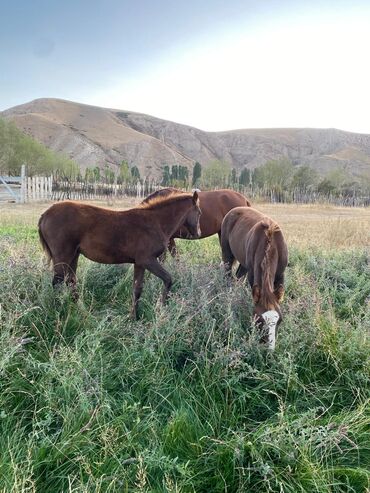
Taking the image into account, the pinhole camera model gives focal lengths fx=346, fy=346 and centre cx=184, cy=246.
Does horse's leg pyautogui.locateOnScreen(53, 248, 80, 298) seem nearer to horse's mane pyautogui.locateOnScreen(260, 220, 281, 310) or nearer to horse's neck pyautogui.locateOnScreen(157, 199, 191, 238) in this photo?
horse's neck pyautogui.locateOnScreen(157, 199, 191, 238)

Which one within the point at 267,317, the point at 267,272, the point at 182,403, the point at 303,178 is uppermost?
the point at 303,178

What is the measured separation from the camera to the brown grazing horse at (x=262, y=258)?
336 cm

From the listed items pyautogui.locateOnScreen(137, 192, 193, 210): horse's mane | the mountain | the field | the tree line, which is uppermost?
the mountain

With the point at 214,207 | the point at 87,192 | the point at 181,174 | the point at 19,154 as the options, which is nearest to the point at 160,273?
the point at 214,207

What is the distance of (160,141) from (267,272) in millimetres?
108187

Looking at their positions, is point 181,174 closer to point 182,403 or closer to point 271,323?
point 271,323

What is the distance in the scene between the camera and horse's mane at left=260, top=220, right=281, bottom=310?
3.44 m

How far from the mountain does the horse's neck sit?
83925 mm

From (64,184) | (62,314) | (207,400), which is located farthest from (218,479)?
(64,184)

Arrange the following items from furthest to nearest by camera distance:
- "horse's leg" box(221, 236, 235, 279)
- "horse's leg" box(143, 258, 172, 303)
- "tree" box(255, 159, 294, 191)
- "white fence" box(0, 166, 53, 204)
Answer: "tree" box(255, 159, 294, 191), "white fence" box(0, 166, 53, 204), "horse's leg" box(221, 236, 235, 279), "horse's leg" box(143, 258, 172, 303)

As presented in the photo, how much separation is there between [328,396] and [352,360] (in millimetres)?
455

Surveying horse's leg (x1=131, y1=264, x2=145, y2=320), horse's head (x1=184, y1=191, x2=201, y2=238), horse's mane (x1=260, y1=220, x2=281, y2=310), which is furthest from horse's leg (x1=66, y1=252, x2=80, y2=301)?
horse's mane (x1=260, y1=220, x2=281, y2=310)

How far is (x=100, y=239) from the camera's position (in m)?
4.46

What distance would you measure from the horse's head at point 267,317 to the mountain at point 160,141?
85.5m
